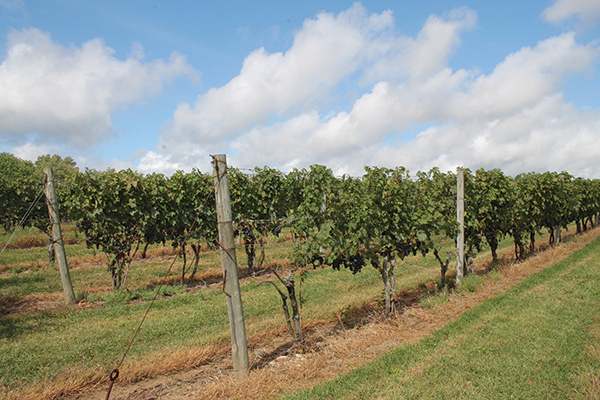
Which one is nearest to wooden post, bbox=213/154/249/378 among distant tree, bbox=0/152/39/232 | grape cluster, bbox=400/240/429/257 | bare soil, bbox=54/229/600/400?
bare soil, bbox=54/229/600/400

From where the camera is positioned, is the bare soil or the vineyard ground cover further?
the vineyard ground cover

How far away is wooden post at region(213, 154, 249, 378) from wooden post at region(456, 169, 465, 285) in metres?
6.09

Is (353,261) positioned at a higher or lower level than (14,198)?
lower

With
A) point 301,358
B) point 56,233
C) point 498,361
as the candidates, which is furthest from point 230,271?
point 56,233

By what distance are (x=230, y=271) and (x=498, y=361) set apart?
129 inches

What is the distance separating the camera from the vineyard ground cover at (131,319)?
15.7ft

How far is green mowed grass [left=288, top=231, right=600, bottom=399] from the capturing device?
3.70 m

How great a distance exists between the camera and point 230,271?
171 inches

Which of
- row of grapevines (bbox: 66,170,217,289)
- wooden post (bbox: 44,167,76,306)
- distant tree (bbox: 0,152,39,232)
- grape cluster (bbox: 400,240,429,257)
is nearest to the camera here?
grape cluster (bbox: 400,240,429,257)

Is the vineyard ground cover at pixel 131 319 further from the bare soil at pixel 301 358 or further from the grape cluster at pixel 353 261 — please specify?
the grape cluster at pixel 353 261

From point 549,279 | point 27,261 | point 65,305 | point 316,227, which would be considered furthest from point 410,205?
point 27,261

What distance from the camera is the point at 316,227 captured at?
20.0 ft

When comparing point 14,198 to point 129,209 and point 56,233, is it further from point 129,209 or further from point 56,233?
point 56,233

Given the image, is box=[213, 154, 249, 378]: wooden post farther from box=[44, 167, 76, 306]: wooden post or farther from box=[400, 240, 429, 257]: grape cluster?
box=[44, 167, 76, 306]: wooden post
